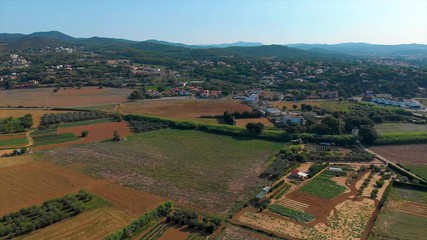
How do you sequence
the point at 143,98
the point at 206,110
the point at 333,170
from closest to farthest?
the point at 333,170, the point at 206,110, the point at 143,98

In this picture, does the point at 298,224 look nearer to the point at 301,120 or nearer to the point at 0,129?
the point at 301,120

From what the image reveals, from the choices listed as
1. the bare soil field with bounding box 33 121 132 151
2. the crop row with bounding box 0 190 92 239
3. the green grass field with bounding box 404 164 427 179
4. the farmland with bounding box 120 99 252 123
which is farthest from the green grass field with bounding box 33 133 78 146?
the green grass field with bounding box 404 164 427 179

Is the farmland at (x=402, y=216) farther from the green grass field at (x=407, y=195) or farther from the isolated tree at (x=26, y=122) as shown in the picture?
the isolated tree at (x=26, y=122)

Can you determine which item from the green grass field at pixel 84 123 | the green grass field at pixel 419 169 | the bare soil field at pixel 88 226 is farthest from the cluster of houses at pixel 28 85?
the green grass field at pixel 419 169

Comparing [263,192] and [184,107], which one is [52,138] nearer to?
[184,107]

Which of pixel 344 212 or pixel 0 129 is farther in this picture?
pixel 0 129

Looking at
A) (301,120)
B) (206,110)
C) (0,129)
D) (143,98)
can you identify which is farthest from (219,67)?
(0,129)

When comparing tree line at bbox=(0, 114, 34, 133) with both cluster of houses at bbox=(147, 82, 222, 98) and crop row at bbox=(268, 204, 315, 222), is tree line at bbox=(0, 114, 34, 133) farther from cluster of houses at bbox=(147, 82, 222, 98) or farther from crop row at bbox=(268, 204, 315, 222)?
crop row at bbox=(268, 204, 315, 222)
